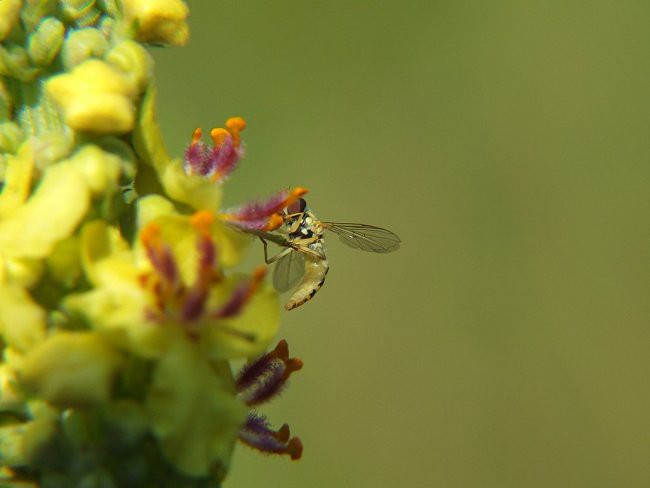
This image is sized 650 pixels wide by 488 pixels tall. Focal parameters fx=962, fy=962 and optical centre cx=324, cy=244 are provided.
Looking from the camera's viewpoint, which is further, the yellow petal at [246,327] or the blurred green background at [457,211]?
the blurred green background at [457,211]

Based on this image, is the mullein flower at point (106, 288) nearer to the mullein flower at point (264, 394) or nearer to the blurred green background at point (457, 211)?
the mullein flower at point (264, 394)

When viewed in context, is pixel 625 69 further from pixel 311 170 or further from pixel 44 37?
pixel 44 37

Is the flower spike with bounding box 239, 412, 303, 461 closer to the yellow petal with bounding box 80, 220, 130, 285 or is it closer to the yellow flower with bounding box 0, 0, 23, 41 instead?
the yellow petal with bounding box 80, 220, 130, 285

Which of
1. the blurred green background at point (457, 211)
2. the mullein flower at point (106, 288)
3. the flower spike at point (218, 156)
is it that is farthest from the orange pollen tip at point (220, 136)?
the blurred green background at point (457, 211)

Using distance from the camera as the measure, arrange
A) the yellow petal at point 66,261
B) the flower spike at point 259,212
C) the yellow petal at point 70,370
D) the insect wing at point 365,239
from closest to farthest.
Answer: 1. the yellow petal at point 70,370
2. the yellow petal at point 66,261
3. the flower spike at point 259,212
4. the insect wing at point 365,239

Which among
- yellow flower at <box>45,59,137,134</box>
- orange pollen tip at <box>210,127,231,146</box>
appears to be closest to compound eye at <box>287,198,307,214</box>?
orange pollen tip at <box>210,127,231,146</box>

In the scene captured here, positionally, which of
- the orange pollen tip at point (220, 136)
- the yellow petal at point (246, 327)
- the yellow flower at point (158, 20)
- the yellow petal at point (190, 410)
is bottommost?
the yellow petal at point (190, 410)

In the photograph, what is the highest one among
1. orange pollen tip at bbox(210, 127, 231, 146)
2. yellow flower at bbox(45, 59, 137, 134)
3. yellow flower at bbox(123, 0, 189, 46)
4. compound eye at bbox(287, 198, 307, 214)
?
yellow flower at bbox(123, 0, 189, 46)

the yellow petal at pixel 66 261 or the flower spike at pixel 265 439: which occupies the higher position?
the yellow petal at pixel 66 261
